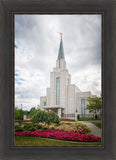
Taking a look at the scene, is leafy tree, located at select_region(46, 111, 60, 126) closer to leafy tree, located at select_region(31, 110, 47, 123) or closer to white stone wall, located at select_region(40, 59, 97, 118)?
leafy tree, located at select_region(31, 110, 47, 123)

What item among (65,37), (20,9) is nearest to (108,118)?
(65,37)

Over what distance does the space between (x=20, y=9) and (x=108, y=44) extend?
0.72 metres

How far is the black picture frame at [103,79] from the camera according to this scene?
0.96m

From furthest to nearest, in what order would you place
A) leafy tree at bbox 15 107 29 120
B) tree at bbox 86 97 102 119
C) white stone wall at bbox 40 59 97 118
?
white stone wall at bbox 40 59 97 118, tree at bbox 86 97 102 119, leafy tree at bbox 15 107 29 120

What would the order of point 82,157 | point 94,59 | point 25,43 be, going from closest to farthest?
point 82,157, point 94,59, point 25,43

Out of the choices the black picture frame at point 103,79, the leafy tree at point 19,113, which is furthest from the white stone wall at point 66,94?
the black picture frame at point 103,79

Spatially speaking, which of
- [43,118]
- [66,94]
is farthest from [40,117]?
[66,94]

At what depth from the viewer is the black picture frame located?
3.17 feet

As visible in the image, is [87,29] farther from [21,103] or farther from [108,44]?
[21,103]

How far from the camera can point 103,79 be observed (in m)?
1.00

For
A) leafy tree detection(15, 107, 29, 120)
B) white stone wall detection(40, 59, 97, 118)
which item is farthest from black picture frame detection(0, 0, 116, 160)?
white stone wall detection(40, 59, 97, 118)

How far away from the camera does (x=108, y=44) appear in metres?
1.00

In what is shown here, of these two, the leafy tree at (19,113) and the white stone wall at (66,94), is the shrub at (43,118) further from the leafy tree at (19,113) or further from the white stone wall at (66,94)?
the leafy tree at (19,113)

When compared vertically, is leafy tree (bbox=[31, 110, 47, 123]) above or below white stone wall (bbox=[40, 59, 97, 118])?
below
